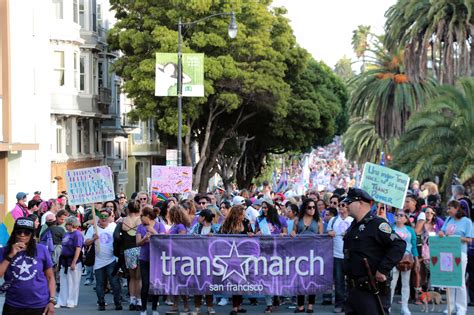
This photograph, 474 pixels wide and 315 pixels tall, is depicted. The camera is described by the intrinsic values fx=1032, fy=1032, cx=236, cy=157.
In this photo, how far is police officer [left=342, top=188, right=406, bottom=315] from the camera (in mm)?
10242

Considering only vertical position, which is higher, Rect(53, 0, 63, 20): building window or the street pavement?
Rect(53, 0, 63, 20): building window

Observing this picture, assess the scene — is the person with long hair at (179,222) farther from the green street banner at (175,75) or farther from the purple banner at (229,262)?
the green street banner at (175,75)

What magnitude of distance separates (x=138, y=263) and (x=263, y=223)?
2.29m

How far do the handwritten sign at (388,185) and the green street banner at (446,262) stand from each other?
5.17ft

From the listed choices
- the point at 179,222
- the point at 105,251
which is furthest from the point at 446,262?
the point at 105,251

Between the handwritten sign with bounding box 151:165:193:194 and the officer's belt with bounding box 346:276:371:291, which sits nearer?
the officer's belt with bounding box 346:276:371:291

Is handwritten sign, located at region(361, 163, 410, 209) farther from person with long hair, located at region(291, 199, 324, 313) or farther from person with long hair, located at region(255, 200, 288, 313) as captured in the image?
person with long hair, located at region(255, 200, 288, 313)

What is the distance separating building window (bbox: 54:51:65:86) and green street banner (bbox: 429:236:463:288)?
31.1 metres

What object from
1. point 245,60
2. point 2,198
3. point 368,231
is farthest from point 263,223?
point 245,60

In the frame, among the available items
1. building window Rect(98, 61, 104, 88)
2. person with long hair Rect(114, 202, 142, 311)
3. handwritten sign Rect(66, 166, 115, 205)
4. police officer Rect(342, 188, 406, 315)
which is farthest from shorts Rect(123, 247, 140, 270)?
building window Rect(98, 61, 104, 88)

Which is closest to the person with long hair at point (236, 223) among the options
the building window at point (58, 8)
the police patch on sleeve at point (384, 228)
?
the police patch on sleeve at point (384, 228)

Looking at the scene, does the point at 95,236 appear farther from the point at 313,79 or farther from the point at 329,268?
the point at 313,79

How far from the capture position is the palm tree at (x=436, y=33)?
37.2 meters

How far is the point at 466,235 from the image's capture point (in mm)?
15375
